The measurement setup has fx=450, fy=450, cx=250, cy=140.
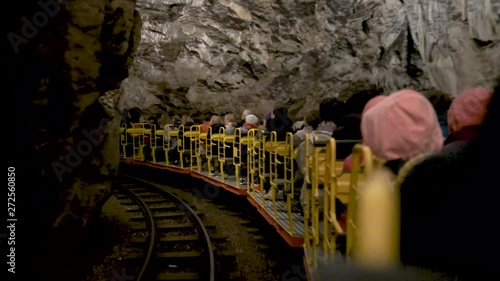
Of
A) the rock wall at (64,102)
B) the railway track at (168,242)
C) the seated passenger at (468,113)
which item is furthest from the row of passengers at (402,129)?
the rock wall at (64,102)

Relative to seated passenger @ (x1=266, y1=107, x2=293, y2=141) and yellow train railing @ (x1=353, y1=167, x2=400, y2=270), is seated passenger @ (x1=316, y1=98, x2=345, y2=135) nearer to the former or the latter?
Result: seated passenger @ (x1=266, y1=107, x2=293, y2=141)

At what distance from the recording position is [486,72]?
9.34 m

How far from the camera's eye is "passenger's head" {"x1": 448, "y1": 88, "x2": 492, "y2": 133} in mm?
2383

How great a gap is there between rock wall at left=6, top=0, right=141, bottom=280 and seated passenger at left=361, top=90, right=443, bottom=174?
437 cm

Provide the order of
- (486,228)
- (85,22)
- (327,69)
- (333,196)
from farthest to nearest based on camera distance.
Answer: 1. (327,69)
2. (85,22)
3. (333,196)
4. (486,228)

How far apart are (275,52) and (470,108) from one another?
16316mm

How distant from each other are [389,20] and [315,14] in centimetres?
391

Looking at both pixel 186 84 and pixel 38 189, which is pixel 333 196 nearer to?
pixel 38 189

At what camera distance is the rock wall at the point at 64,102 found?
530cm

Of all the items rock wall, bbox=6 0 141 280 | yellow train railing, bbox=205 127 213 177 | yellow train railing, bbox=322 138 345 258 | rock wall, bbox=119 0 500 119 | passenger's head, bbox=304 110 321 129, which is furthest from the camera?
rock wall, bbox=119 0 500 119

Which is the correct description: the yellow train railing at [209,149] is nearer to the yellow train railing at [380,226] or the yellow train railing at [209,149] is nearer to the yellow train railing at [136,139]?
the yellow train railing at [136,139]

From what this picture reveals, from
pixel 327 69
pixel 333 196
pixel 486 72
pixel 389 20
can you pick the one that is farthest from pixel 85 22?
pixel 327 69

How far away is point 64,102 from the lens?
621 cm

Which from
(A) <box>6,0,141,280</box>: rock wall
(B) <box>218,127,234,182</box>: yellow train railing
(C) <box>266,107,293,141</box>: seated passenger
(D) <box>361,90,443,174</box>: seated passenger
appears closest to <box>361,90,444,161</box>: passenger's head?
(D) <box>361,90,443,174</box>: seated passenger
